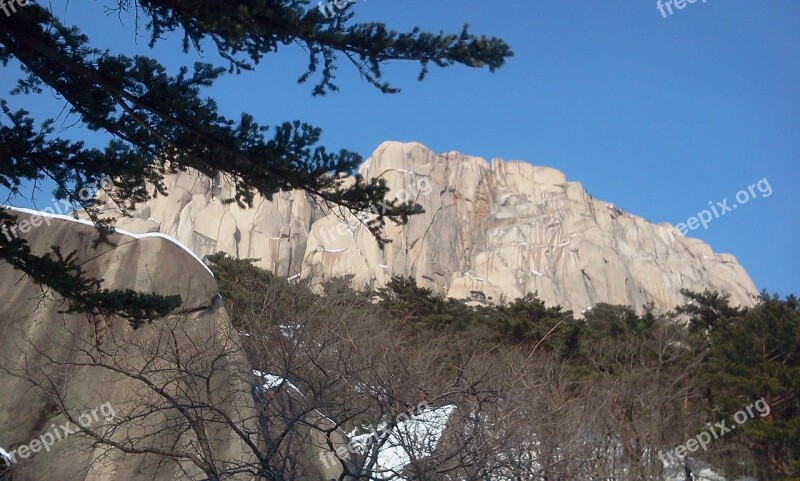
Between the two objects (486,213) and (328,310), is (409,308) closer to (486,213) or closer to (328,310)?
(328,310)

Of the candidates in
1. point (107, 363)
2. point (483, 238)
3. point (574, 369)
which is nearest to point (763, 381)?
point (574, 369)

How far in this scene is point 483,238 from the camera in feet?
199

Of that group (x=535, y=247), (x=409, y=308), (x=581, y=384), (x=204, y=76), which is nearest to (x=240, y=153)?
(x=204, y=76)

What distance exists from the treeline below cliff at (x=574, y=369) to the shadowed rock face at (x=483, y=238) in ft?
83.7

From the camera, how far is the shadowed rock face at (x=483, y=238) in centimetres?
5134

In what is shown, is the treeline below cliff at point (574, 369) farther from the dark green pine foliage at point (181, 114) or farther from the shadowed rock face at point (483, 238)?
the shadowed rock face at point (483, 238)

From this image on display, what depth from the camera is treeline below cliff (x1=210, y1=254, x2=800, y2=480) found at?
Answer: 7531 millimetres

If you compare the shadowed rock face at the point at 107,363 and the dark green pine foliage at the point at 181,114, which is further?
the shadowed rock face at the point at 107,363

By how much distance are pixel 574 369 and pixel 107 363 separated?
1042 centimetres

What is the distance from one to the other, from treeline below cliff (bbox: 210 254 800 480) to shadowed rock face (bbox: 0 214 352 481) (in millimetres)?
1070

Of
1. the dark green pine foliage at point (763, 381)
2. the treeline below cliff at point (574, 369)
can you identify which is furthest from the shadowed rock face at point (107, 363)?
the dark green pine foliage at point (763, 381)

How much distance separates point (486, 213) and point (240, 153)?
191 feet

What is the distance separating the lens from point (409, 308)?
22516 mm

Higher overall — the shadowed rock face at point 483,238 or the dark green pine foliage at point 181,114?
the shadowed rock face at point 483,238
